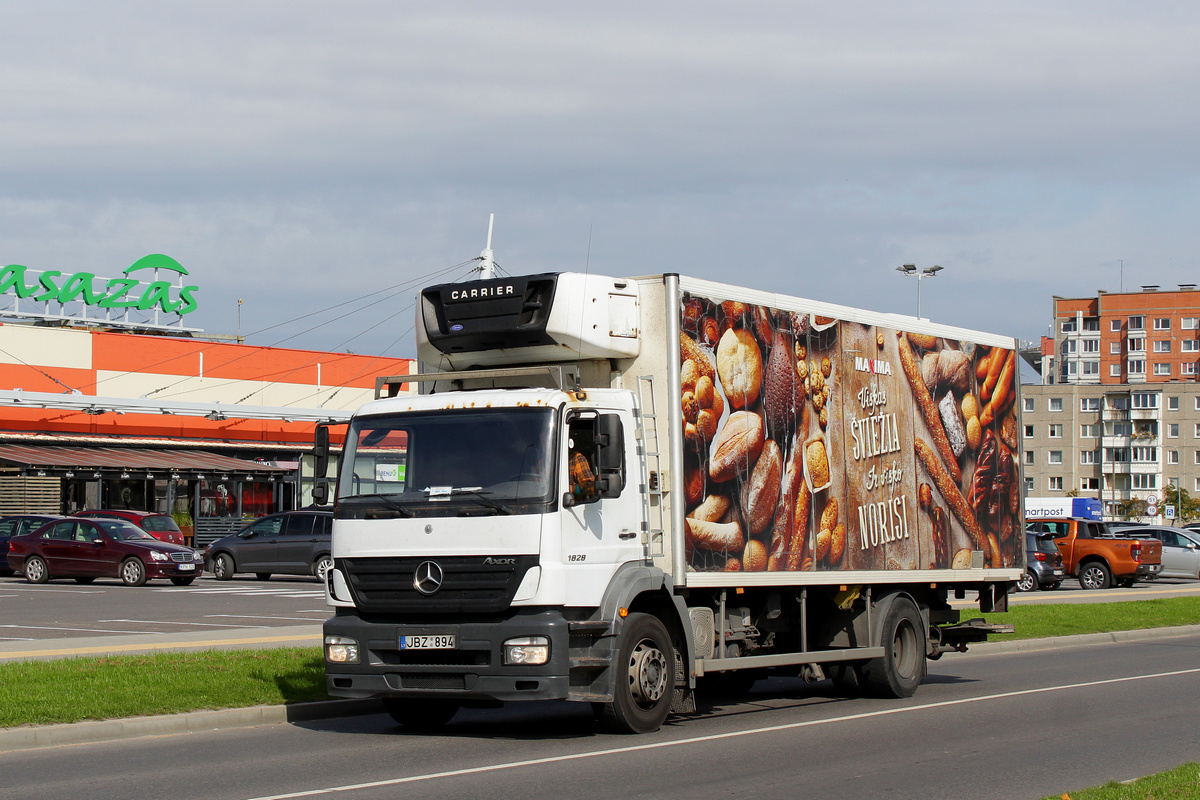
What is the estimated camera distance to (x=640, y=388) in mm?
10906

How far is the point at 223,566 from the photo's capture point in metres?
34.0

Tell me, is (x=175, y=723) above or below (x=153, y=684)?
below

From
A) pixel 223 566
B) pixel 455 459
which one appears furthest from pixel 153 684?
pixel 223 566

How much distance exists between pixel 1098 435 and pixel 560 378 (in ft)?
398

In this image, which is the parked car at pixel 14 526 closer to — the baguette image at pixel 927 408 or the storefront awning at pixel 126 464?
the storefront awning at pixel 126 464

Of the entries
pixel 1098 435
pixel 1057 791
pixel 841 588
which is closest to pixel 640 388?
pixel 841 588

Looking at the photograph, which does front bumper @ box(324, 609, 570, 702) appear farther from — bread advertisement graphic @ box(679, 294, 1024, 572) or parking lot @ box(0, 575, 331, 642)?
parking lot @ box(0, 575, 331, 642)

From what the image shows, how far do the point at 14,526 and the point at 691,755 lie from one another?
1117 inches

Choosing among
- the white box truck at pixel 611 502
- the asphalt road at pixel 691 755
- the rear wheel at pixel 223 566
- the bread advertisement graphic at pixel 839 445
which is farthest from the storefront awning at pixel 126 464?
the white box truck at pixel 611 502

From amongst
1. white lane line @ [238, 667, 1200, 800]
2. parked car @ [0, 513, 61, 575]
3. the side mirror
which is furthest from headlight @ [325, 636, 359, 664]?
parked car @ [0, 513, 61, 575]

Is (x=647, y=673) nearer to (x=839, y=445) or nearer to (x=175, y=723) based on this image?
(x=839, y=445)

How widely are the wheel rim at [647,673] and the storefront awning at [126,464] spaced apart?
33.4 m

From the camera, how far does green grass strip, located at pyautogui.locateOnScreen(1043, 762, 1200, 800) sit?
7410mm

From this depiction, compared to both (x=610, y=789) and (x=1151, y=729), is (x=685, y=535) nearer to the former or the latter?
(x=610, y=789)
